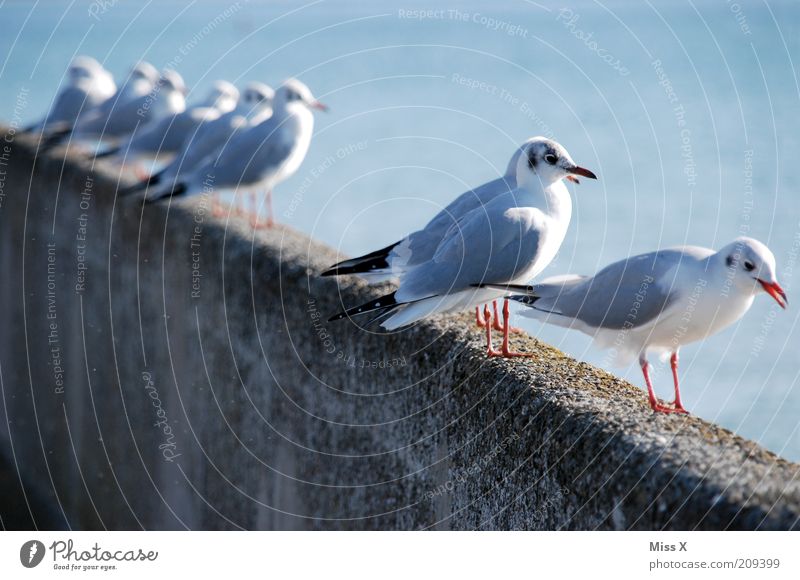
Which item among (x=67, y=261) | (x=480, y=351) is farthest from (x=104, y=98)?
(x=480, y=351)

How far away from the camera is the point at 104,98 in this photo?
9.53 meters

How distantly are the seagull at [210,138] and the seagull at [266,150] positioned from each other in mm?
154

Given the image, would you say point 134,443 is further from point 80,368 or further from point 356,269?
point 356,269

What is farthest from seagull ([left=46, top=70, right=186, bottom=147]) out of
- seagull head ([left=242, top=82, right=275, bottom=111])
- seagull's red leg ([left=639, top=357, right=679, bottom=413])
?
seagull's red leg ([left=639, top=357, right=679, bottom=413])

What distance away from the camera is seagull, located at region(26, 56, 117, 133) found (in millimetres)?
9266

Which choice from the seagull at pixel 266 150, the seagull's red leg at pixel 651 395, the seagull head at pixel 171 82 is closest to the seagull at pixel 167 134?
the seagull head at pixel 171 82

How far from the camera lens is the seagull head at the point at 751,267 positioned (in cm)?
349

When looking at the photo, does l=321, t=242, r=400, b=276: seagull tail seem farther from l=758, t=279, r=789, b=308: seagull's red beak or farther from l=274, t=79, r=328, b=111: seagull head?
l=274, t=79, r=328, b=111: seagull head

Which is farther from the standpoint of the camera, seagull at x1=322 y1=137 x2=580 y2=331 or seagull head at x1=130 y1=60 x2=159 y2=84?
seagull head at x1=130 y1=60 x2=159 y2=84

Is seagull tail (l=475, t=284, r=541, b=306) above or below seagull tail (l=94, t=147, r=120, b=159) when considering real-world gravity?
below

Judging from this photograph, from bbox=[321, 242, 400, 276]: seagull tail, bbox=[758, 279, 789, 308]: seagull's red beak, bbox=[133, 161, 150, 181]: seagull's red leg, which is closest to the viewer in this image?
bbox=[758, 279, 789, 308]: seagull's red beak

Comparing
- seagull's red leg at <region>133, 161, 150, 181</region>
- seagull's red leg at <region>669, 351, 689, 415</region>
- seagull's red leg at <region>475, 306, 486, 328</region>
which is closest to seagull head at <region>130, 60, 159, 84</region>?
seagull's red leg at <region>133, 161, 150, 181</region>

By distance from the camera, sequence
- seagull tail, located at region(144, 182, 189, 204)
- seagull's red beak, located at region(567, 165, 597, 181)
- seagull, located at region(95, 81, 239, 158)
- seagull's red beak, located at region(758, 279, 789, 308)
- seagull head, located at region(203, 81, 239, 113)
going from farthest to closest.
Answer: seagull head, located at region(203, 81, 239, 113), seagull, located at region(95, 81, 239, 158), seagull tail, located at region(144, 182, 189, 204), seagull's red beak, located at region(567, 165, 597, 181), seagull's red beak, located at region(758, 279, 789, 308)

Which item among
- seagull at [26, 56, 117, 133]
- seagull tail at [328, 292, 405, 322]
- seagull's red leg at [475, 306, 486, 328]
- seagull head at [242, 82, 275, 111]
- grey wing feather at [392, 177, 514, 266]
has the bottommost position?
seagull's red leg at [475, 306, 486, 328]
